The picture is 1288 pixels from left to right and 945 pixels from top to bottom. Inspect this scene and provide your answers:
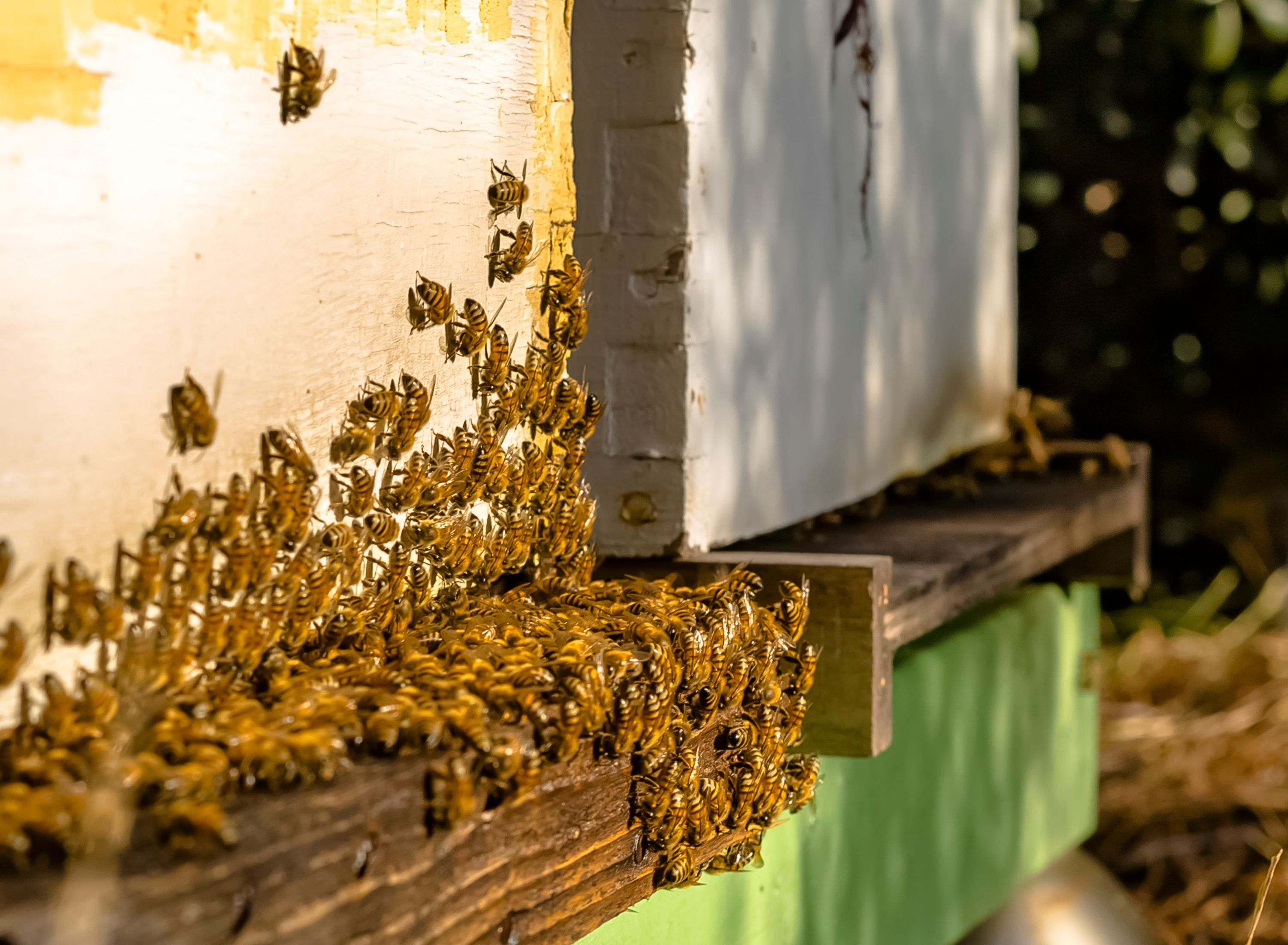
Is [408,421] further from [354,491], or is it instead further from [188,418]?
[188,418]

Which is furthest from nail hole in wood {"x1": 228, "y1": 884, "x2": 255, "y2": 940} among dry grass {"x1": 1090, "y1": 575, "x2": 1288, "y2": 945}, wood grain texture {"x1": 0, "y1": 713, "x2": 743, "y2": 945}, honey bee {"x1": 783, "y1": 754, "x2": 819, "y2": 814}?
dry grass {"x1": 1090, "y1": 575, "x2": 1288, "y2": 945}

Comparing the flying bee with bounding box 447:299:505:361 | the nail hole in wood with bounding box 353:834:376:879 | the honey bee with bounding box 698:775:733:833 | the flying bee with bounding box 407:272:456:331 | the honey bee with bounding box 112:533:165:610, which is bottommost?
the honey bee with bounding box 698:775:733:833

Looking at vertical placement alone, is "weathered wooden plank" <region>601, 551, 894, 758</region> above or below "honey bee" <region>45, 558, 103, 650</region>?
below

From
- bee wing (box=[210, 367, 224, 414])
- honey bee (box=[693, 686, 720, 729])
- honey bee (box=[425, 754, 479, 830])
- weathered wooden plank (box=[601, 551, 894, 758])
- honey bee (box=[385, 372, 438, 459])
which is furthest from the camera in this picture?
weathered wooden plank (box=[601, 551, 894, 758])

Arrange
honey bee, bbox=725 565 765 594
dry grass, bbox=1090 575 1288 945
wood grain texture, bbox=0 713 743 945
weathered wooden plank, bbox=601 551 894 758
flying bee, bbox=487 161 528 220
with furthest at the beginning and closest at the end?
dry grass, bbox=1090 575 1288 945 < weathered wooden plank, bbox=601 551 894 758 < honey bee, bbox=725 565 765 594 < flying bee, bbox=487 161 528 220 < wood grain texture, bbox=0 713 743 945

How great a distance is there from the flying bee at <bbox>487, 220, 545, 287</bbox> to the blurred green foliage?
17.7ft

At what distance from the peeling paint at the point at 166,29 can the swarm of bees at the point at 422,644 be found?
27cm

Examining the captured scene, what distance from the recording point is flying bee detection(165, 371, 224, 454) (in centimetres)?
136

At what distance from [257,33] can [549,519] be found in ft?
2.53

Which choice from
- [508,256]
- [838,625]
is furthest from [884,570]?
[508,256]

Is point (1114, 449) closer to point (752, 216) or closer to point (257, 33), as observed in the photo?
point (752, 216)

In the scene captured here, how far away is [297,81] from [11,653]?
0.68 m

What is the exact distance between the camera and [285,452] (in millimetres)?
1477

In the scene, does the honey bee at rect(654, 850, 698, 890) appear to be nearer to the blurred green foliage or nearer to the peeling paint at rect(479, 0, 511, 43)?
the peeling paint at rect(479, 0, 511, 43)
